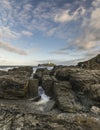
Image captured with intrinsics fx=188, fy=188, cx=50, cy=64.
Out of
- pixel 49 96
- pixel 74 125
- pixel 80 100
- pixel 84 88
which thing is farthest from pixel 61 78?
pixel 74 125

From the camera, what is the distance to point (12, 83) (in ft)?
50.9

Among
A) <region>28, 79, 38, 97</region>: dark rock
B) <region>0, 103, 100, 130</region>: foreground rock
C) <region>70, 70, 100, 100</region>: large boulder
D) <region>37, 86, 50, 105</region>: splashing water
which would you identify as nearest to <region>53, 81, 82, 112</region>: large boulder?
<region>70, 70, 100, 100</region>: large boulder

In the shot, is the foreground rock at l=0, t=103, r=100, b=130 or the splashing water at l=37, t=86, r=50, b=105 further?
the splashing water at l=37, t=86, r=50, b=105

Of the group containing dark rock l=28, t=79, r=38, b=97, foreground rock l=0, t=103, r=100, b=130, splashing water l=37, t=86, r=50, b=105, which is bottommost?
splashing water l=37, t=86, r=50, b=105

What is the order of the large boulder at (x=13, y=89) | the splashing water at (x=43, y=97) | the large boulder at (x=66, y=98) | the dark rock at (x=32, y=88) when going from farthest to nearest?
the dark rock at (x=32, y=88) → the large boulder at (x=13, y=89) → the splashing water at (x=43, y=97) → the large boulder at (x=66, y=98)

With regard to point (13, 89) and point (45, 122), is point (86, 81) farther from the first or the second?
point (45, 122)

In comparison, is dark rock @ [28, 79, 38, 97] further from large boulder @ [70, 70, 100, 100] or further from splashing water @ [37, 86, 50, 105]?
large boulder @ [70, 70, 100, 100]

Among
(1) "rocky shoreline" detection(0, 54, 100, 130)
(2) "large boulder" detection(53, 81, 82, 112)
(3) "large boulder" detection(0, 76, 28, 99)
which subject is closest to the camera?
(1) "rocky shoreline" detection(0, 54, 100, 130)

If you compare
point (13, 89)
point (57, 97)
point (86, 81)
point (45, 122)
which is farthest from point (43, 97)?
point (45, 122)

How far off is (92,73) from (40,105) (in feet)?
18.6

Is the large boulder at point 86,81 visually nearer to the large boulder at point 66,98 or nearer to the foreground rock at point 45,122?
the large boulder at point 66,98

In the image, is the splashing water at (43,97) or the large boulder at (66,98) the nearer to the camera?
the large boulder at (66,98)

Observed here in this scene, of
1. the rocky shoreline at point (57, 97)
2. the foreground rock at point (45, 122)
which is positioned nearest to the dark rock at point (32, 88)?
the rocky shoreline at point (57, 97)

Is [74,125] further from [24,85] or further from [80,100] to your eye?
[24,85]
